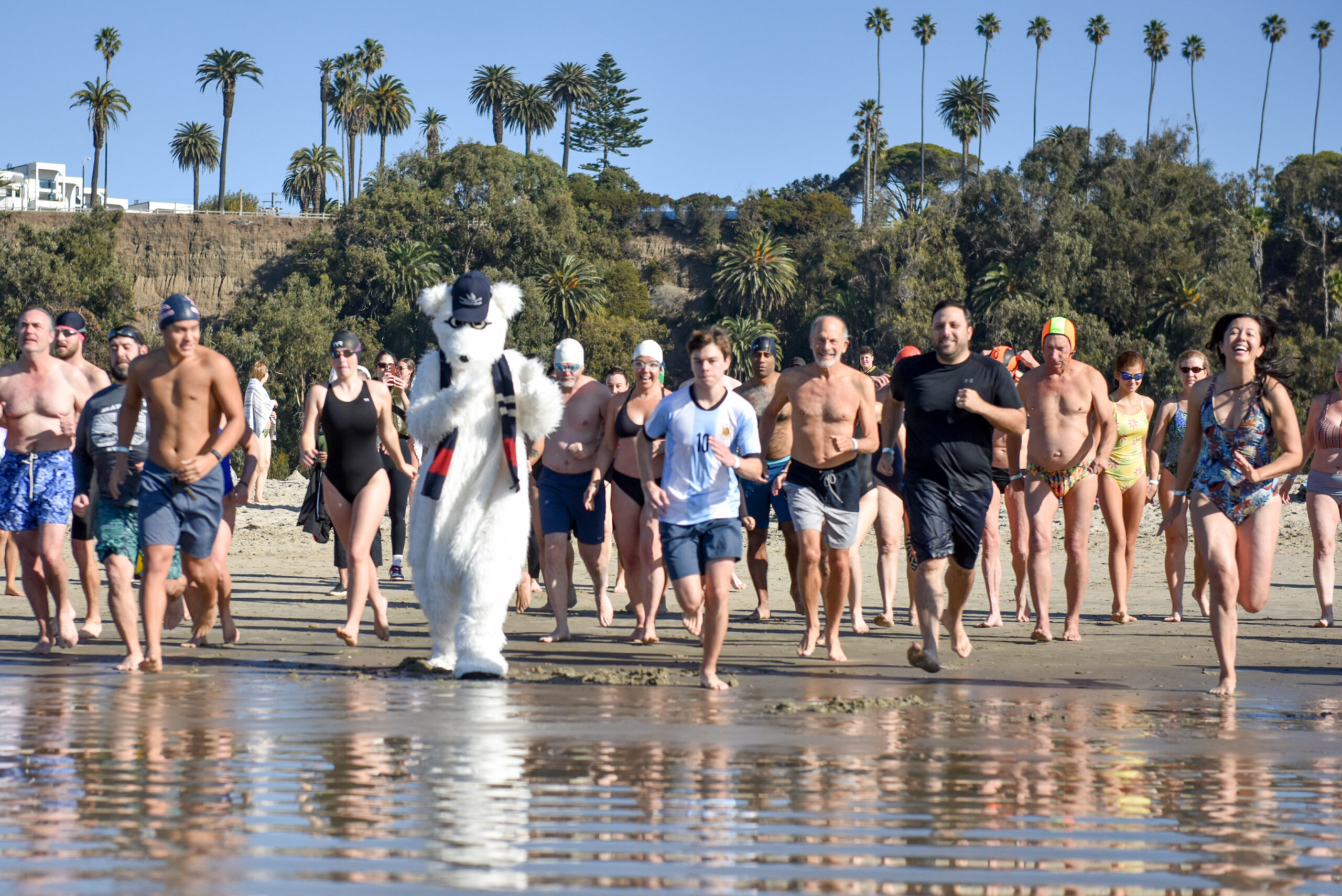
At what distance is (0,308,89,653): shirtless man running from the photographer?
887 centimetres

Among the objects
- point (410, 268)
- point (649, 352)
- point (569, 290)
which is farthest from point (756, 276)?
point (649, 352)

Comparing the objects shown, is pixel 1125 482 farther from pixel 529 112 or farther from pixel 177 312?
pixel 529 112

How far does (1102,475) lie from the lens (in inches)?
414

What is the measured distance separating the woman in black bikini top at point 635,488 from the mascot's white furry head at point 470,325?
174 centimetres

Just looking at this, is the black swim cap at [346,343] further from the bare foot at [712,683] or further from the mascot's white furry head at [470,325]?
the bare foot at [712,683]

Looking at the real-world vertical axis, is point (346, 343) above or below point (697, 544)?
above

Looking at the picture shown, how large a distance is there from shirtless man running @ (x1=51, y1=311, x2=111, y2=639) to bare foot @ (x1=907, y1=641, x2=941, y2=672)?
481 cm

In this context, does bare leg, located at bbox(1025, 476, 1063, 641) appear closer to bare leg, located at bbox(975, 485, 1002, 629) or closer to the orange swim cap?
bare leg, located at bbox(975, 485, 1002, 629)

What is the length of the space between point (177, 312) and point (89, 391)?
1712 mm

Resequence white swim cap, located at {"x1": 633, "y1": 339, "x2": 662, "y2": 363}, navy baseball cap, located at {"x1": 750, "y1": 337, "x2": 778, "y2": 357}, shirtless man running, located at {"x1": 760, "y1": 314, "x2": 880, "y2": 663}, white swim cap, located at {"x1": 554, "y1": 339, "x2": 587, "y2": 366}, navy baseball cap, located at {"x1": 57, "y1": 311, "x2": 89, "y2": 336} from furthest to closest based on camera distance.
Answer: navy baseball cap, located at {"x1": 750, "y1": 337, "x2": 778, "y2": 357} < white swim cap, located at {"x1": 554, "y1": 339, "x2": 587, "y2": 366} < white swim cap, located at {"x1": 633, "y1": 339, "x2": 662, "y2": 363} < navy baseball cap, located at {"x1": 57, "y1": 311, "x2": 89, "y2": 336} < shirtless man running, located at {"x1": 760, "y1": 314, "x2": 880, "y2": 663}

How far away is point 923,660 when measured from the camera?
25.4 ft

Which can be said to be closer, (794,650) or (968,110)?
(794,650)

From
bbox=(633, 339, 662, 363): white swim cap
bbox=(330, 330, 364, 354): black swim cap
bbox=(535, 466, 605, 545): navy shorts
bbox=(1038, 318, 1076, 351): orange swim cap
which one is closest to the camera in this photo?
bbox=(330, 330, 364, 354): black swim cap

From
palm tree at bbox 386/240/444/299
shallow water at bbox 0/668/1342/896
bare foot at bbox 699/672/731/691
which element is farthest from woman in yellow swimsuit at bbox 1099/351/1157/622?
palm tree at bbox 386/240/444/299
